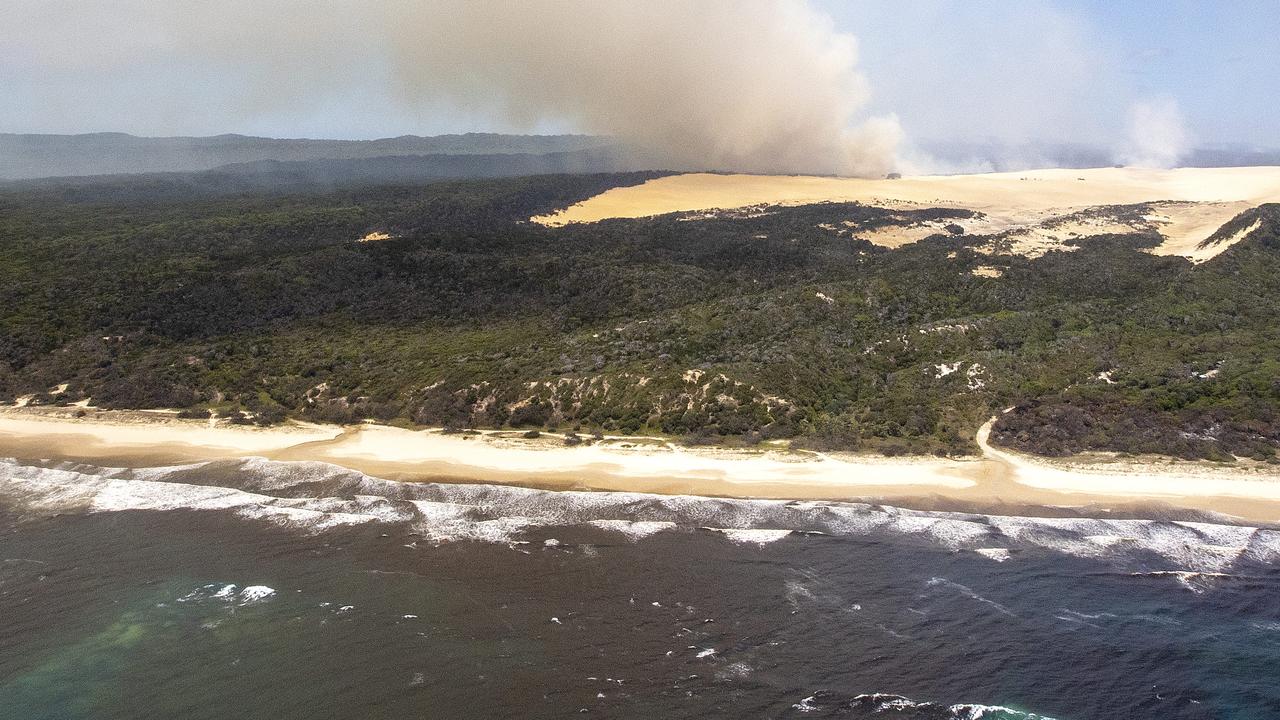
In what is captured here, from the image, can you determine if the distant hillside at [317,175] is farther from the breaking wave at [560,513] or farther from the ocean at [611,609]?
the ocean at [611,609]

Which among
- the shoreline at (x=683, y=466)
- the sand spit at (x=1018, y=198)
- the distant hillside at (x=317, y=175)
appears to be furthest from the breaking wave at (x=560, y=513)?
the distant hillside at (x=317, y=175)

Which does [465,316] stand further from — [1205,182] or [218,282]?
[1205,182]

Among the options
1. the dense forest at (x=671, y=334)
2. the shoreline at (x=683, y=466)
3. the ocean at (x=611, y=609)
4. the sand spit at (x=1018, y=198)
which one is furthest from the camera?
the sand spit at (x=1018, y=198)

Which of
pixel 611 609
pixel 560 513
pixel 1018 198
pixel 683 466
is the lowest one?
pixel 611 609

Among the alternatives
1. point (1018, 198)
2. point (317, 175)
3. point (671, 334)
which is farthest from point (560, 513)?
point (317, 175)

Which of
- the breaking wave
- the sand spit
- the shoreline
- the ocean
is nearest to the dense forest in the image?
the shoreline

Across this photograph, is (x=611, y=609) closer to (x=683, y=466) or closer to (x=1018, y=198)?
(x=683, y=466)

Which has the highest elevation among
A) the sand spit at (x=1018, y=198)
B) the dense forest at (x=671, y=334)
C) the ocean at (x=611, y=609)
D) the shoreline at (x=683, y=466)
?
the sand spit at (x=1018, y=198)
